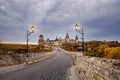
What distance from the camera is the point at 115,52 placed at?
1222cm

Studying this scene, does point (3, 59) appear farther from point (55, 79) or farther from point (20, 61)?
point (55, 79)

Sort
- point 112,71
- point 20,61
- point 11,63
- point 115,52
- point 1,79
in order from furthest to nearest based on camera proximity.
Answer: point 20,61, point 11,63, point 1,79, point 115,52, point 112,71

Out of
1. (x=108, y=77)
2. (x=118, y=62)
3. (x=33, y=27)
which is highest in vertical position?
(x=33, y=27)

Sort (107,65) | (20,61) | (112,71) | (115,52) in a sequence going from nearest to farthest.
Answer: (112,71) < (107,65) < (115,52) < (20,61)

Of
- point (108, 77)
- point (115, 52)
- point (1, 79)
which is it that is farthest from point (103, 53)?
point (108, 77)

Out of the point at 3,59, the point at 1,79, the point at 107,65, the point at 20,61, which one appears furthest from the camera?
the point at 20,61

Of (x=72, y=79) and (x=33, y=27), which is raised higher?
(x=33, y=27)

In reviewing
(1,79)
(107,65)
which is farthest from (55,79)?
(107,65)

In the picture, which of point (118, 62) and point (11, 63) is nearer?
point (118, 62)

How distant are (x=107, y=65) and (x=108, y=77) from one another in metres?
0.51

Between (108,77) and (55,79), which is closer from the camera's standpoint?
(108,77)

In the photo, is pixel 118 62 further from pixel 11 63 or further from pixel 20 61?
pixel 20 61

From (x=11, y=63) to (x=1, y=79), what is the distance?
14.4 metres

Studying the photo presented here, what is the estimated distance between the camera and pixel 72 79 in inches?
591
